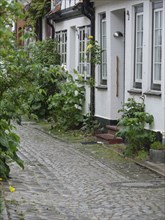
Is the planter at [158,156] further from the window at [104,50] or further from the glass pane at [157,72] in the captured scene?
the window at [104,50]

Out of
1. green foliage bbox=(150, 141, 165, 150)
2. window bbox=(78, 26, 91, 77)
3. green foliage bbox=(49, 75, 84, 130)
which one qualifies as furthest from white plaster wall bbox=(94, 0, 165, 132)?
window bbox=(78, 26, 91, 77)

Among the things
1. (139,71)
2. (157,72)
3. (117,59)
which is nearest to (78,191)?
(157,72)

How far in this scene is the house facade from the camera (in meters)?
13.7

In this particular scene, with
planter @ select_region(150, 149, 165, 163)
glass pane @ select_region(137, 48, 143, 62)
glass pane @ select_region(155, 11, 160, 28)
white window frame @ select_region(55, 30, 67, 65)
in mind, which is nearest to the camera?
planter @ select_region(150, 149, 165, 163)

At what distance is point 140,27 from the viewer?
48.7ft

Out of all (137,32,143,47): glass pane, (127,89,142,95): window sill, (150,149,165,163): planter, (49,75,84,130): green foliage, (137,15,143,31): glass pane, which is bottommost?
(150,149,165,163): planter

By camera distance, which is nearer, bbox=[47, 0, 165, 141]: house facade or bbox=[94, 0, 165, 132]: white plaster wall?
bbox=[94, 0, 165, 132]: white plaster wall

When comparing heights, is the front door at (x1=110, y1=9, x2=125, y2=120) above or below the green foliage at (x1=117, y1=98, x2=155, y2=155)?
above

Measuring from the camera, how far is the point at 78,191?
33.2 feet

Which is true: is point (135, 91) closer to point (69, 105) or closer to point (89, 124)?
point (89, 124)

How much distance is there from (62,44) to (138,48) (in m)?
8.20

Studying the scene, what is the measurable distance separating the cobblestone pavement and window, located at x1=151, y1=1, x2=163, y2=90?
6.83ft

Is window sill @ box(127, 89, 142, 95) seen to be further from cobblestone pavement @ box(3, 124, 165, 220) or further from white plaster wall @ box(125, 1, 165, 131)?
cobblestone pavement @ box(3, 124, 165, 220)

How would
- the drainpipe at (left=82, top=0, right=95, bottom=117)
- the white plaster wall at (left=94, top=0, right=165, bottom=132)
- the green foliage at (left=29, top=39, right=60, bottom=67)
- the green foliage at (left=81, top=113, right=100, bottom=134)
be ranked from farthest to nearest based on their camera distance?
the green foliage at (left=29, top=39, right=60, bottom=67), the drainpipe at (left=82, top=0, right=95, bottom=117), the green foliage at (left=81, top=113, right=100, bottom=134), the white plaster wall at (left=94, top=0, right=165, bottom=132)
